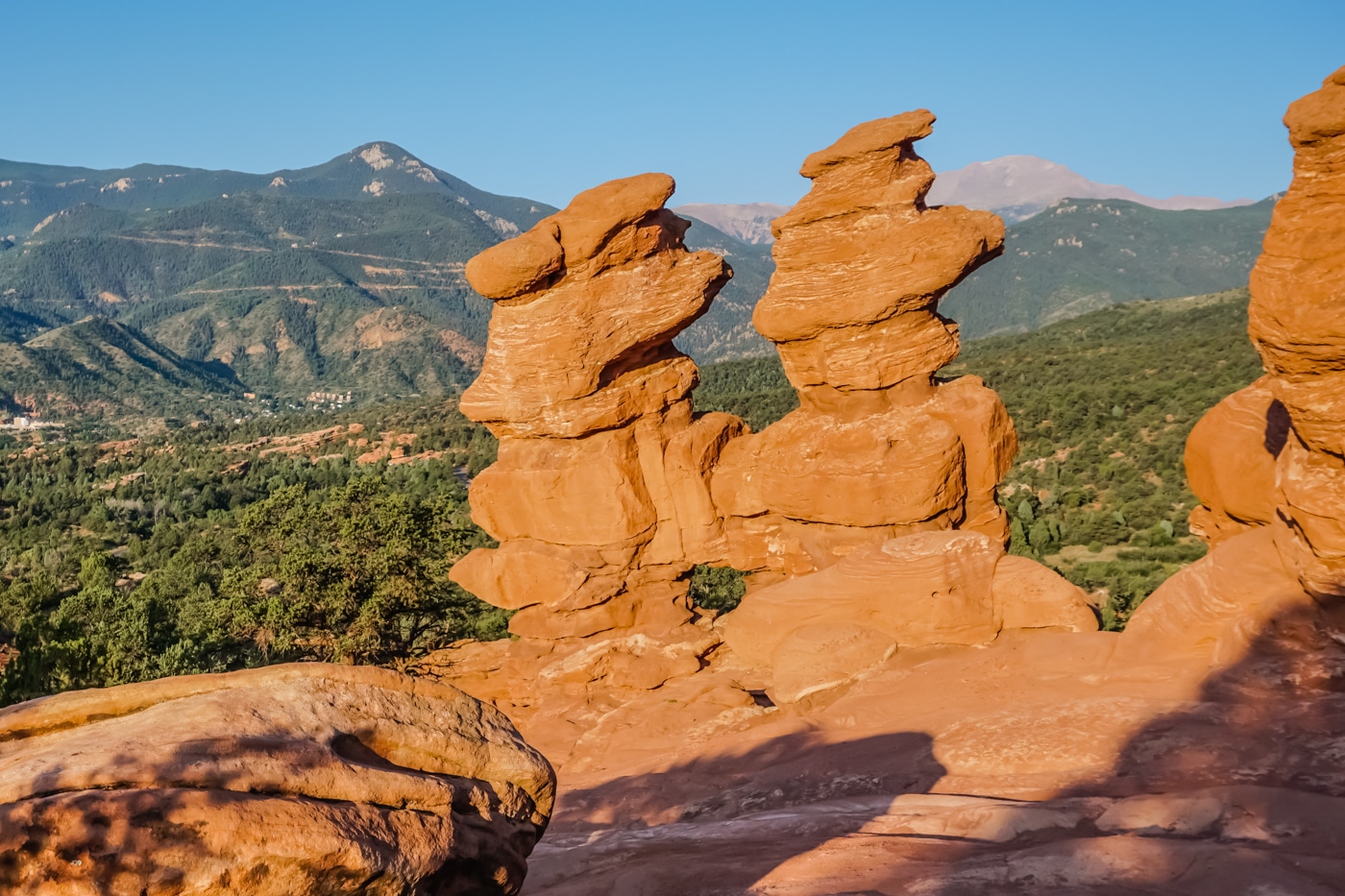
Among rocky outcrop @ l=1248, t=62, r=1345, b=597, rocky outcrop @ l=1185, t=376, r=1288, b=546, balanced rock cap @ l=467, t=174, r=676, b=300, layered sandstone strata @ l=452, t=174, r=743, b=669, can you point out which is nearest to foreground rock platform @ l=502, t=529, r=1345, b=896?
rocky outcrop @ l=1248, t=62, r=1345, b=597

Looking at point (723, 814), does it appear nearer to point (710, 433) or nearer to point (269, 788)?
point (269, 788)

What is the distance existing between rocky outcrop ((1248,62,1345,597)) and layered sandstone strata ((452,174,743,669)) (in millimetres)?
10654

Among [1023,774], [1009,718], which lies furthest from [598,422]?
[1023,774]

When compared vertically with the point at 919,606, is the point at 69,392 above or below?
above

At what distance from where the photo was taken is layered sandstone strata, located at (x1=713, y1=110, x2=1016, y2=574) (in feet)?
60.3

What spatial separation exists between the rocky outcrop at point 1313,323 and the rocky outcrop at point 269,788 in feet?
30.5

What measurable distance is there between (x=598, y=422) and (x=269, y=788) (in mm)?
13791

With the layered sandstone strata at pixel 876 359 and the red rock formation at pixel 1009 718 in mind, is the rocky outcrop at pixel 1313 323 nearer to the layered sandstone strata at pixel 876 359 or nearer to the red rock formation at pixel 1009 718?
Answer: the red rock formation at pixel 1009 718

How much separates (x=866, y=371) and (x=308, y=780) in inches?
A: 552

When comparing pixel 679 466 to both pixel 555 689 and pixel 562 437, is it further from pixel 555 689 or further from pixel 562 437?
pixel 555 689

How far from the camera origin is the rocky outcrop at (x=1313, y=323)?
37.7 ft

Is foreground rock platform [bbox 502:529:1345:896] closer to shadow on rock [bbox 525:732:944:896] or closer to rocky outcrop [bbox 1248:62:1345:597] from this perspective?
shadow on rock [bbox 525:732:944:896]

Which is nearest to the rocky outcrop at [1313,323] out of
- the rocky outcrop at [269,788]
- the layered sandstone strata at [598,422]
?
the rocky outcrop at [269,788]

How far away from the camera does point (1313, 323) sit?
37.3 ft
